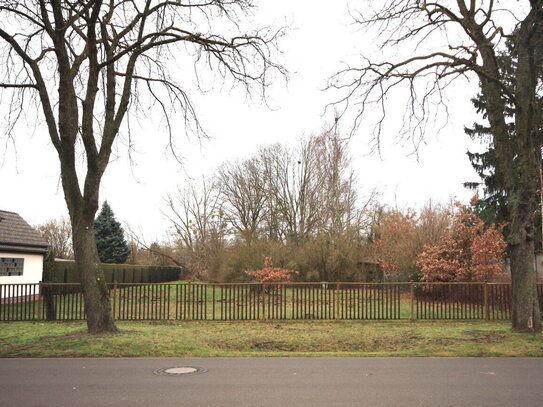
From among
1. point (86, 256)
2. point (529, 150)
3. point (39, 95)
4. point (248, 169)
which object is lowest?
point (86, 256)

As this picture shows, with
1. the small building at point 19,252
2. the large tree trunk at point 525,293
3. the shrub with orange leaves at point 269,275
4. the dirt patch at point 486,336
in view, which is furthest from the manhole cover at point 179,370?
the small building at point 19,252

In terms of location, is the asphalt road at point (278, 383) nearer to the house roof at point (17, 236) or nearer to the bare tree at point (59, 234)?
the house roof at point (17, 236)

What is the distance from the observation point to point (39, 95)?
13.0 metres

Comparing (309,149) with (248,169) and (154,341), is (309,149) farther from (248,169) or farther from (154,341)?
(154,341)

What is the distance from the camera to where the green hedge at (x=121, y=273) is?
97.7 ft

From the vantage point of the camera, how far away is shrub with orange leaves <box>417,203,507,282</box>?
22.9 meters

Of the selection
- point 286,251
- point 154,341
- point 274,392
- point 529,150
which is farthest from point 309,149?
point 274,392

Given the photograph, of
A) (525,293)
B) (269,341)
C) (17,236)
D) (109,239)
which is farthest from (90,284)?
(109,239)

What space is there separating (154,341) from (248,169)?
119ft

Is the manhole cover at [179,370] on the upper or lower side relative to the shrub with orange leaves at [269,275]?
lower

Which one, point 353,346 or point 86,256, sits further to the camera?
point 86,256

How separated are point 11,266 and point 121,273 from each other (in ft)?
42.4

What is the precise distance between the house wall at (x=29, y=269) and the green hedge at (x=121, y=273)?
913 millimetres

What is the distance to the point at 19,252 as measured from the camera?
2744 cm
